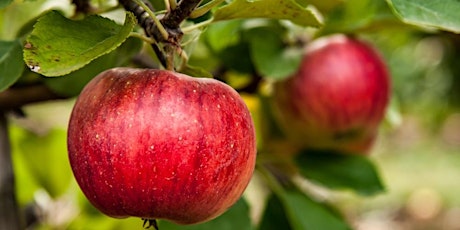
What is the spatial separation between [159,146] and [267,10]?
16 cm

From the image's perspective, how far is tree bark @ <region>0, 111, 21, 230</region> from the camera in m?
0.84

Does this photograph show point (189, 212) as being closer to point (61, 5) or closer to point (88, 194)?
point (88, 194)

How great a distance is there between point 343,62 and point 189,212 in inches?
19.6

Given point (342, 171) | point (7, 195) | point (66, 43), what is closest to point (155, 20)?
point (66, 43)

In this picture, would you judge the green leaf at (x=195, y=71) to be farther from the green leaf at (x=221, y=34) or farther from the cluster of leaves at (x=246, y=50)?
the green leaf at (x=221, y=34)

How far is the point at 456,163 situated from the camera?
3.89 meters

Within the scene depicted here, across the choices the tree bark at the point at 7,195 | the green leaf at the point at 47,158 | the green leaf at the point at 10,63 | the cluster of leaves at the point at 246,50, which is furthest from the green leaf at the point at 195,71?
the green leaf at the point at 47,158

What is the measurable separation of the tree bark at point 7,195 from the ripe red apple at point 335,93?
15.2 inches

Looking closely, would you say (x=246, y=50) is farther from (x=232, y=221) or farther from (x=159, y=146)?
(x=159, y=146)

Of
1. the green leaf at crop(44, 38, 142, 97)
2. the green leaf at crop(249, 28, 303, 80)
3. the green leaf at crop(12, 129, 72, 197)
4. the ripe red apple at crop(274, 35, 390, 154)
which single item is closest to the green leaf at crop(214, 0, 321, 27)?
the green leaf at crop(44, 38, 142, 97)

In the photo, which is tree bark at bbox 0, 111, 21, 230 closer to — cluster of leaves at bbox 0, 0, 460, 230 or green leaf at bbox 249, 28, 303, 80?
cluster of leaves at bbox 0, 0, 460, 230

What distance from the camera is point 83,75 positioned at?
791 millimetres

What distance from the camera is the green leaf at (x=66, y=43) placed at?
0.50 m

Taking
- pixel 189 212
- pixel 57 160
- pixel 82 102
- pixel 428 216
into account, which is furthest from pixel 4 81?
pixel 428 216
